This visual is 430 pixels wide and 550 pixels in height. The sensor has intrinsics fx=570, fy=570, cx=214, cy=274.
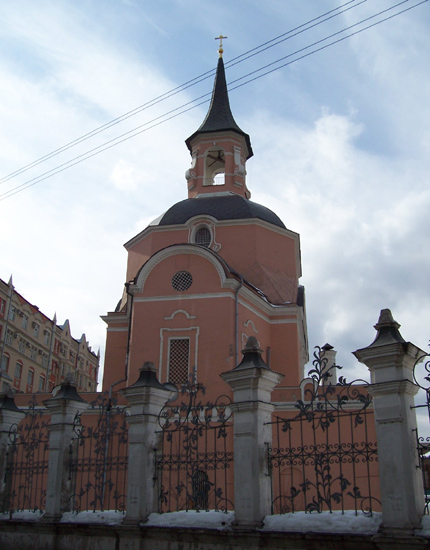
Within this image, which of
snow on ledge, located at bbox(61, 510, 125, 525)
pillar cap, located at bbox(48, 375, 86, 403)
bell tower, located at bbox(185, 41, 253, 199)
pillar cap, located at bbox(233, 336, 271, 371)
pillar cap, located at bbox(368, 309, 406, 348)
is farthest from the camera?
bell tower, located at bbox(185, 41, 253, 199)

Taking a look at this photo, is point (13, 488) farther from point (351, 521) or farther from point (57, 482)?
point (351, 521)

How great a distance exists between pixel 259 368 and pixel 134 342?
11.1 metres

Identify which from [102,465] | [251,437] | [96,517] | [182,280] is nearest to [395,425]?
[251,437]

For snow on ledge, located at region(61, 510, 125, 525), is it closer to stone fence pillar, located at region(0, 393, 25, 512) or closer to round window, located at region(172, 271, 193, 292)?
stone fence pillar, located at region(0, 393, 25, 512)

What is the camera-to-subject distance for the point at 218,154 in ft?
90.1

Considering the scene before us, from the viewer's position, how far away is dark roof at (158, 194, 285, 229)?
2234 centimetres

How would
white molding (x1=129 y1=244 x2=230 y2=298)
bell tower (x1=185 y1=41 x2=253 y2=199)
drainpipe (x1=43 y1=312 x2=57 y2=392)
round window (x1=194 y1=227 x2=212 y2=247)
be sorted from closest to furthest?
1. white molding (x1=129 y1=244 x2=230 y2=298)
2. round window (x1=194 y1=227 x2=212 y2=247)
3. bell tower (x1=185 y1=41 x2=253 y2=199)
4. drainpipe (x1=43 y1=312 x2=57 y2=392)

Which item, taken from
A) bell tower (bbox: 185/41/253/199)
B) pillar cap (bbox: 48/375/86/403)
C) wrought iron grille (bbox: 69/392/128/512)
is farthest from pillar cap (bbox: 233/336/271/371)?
bell tower (bbox: 185/41/253/199)

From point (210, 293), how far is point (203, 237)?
15.0ft

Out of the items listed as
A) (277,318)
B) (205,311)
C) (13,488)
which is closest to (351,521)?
(13,488)

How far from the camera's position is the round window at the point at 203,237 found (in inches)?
867

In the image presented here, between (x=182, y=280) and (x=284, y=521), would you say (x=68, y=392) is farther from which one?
(x=182, y=280)

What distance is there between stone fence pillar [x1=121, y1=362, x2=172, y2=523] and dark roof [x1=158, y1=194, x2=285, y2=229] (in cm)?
1431

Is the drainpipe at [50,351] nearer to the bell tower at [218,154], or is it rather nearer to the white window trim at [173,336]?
the bell tower at [218,154]
